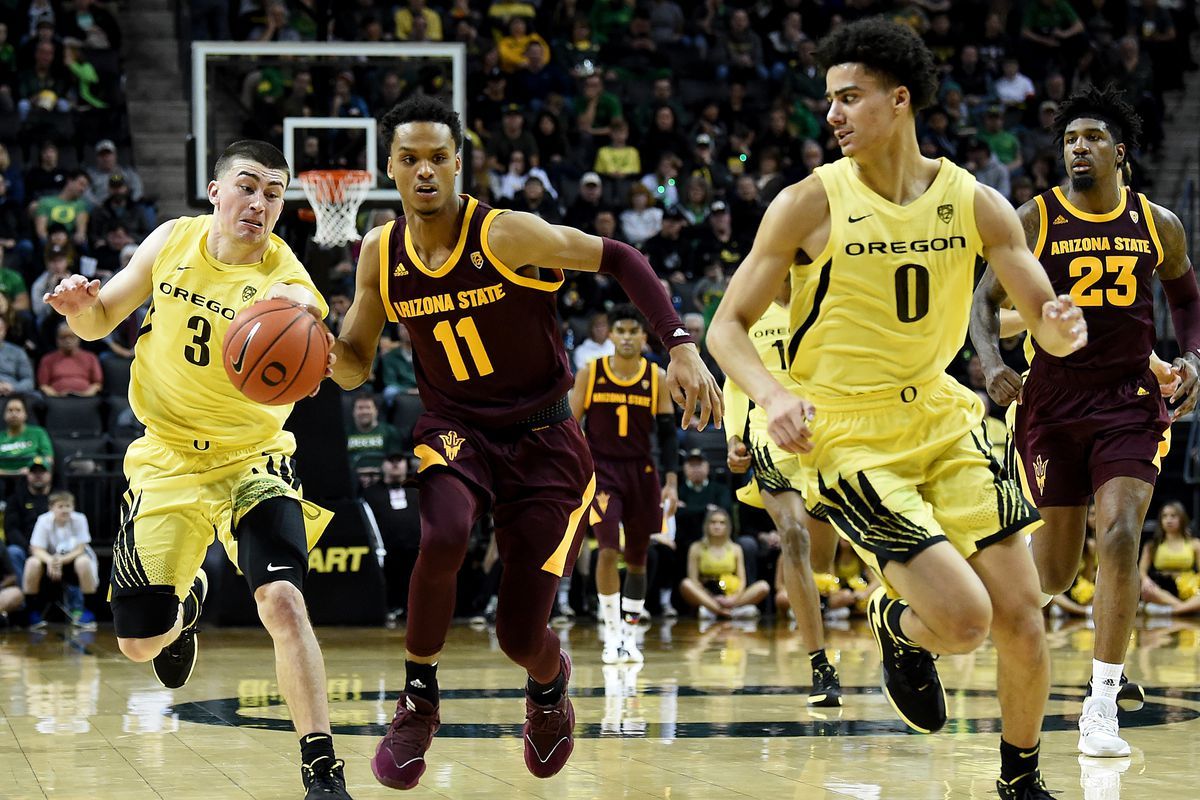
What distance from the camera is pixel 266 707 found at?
747cm

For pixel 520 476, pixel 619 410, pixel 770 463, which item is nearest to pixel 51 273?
pixel 619 410

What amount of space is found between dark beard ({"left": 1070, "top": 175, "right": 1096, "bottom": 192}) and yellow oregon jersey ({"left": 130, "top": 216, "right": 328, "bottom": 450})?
3184 mm

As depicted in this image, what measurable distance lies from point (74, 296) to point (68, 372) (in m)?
8.81

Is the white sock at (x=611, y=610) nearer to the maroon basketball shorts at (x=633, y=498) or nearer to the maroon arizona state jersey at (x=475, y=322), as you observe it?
the maroon basketball shorts at (x=633, y=498)

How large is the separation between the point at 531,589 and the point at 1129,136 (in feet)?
10.9

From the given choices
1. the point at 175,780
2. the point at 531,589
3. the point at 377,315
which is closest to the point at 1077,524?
the point at 531,589

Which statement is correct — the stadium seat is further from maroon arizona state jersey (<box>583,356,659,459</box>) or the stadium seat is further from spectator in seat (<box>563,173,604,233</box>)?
spectator in seat (<box>563,173,604,233</box>)

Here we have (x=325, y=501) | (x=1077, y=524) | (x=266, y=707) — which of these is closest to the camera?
(x=1077, y=524)

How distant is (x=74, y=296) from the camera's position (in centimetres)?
531

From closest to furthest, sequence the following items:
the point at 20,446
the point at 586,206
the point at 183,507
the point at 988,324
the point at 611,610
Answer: the point at 183,507 < the point at 988,324 < the point at 611,610 < the point at 20,446 < the point at 586,206

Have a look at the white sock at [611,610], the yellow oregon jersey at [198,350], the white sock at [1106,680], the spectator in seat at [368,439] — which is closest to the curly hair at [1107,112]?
the white sock at [1106,680]

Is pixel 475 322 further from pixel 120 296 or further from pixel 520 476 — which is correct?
pixel 120 296

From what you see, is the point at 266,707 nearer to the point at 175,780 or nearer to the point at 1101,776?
the point at 175,780

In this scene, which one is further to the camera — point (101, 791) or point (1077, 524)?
point (1077, 524)
